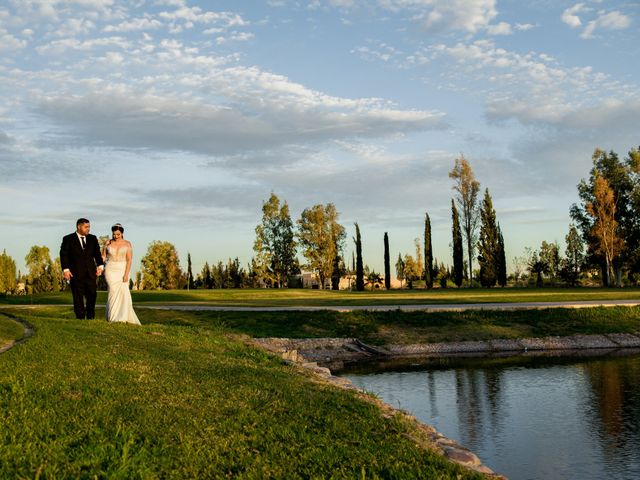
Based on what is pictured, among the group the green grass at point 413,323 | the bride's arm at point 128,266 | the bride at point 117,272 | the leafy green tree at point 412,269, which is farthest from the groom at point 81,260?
the leafy green tree at point 412,269

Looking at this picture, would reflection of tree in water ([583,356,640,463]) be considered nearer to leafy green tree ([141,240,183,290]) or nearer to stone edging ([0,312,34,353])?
stone edging ([0,312,34,353])

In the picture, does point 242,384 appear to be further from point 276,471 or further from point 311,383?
point 276,471

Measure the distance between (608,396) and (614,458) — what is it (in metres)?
5.97

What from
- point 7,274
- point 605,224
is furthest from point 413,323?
point 7,274

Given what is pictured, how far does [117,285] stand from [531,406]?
453 inches

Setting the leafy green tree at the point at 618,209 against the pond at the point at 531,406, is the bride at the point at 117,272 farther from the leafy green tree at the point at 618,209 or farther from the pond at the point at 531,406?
the leafy green tree at the point at 618,209

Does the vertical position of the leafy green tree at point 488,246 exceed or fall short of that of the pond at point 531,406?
it exceeds it

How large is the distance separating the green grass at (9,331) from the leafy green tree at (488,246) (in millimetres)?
63796

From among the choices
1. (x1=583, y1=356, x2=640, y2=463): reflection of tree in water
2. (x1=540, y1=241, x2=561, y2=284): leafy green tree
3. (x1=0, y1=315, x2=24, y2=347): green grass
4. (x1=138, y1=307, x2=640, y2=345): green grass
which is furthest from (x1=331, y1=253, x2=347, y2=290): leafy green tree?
(x1=0, y1=315, x2=24, y2=347): green grass

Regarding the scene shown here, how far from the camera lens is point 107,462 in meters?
5.57

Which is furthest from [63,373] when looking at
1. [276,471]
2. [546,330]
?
[546,330]

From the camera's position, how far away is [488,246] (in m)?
74.8

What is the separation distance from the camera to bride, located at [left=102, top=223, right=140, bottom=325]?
57.8 ft

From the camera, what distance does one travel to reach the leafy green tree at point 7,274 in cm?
8106
